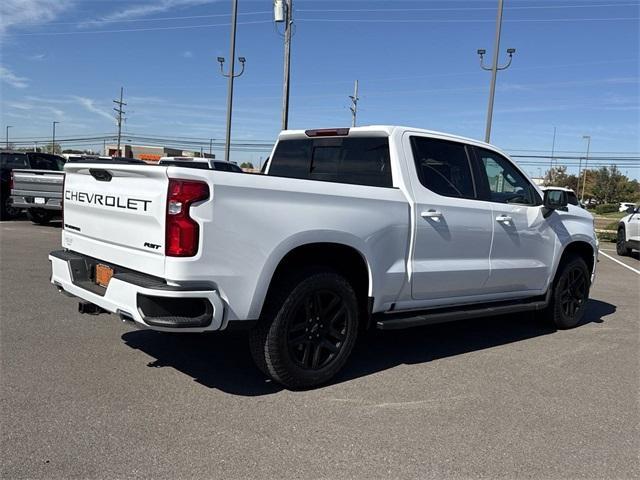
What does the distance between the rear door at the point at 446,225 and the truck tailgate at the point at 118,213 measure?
2.09 meters

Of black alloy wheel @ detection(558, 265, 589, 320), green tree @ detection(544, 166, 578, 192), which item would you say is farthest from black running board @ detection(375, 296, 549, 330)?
green tree @ detection(544, 166, 578, 192)

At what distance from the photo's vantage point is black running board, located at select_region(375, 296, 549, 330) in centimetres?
461

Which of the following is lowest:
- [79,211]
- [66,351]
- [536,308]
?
[66,351]

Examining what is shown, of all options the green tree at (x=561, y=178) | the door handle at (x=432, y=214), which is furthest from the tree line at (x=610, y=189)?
the door handle at (x=432, y=214)

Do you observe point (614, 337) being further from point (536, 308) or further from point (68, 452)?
point (68, 452)

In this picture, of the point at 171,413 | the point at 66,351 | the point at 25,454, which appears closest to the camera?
the point at 25,454

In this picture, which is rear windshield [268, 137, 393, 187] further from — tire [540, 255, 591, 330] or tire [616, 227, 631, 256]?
tire [616, 227, 631, 256]

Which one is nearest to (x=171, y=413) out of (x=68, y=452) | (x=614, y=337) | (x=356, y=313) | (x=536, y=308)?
(x=68, y=452)

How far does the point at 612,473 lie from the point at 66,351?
409 cm

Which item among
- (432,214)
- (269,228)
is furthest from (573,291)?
(269,228)

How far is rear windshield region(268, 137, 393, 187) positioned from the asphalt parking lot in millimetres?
1628

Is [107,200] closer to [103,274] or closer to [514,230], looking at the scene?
[103,274]

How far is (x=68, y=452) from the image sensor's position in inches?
122

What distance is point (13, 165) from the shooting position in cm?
1645
